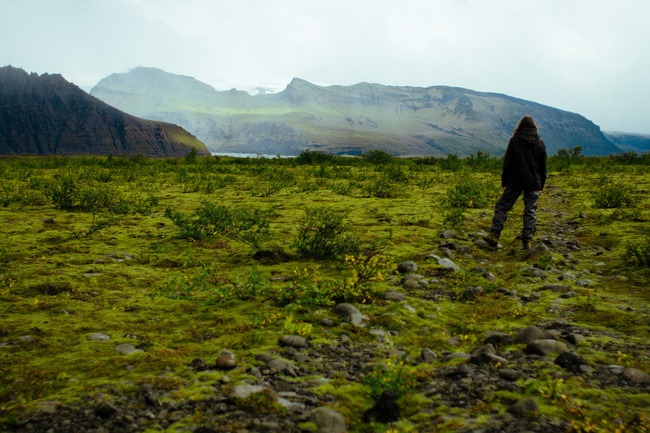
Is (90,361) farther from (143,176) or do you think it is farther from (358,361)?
(143,176)

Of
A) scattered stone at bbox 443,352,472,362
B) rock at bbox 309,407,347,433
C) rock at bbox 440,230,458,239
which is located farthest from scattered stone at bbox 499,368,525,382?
rock at bbox 440,230,458,239

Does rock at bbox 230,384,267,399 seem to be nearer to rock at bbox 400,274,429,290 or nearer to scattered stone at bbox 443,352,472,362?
scattered stone at bbox 443,352,472,362

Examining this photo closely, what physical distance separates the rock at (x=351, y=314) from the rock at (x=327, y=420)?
1.89m

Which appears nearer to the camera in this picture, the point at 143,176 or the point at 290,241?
the point at 290,241

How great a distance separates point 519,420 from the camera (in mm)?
2828

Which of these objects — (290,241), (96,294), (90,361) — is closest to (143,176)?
(290,241)

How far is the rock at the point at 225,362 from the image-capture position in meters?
3.65

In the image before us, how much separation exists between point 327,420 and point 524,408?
1392 mm

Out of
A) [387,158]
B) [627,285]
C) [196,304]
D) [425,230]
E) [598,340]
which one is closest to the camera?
[598,340]

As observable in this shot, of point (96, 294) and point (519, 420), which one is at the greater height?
point (519, 420)

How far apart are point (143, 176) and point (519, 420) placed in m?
24.3

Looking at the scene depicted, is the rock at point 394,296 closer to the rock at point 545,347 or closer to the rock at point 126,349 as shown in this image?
the rock at point 545,347

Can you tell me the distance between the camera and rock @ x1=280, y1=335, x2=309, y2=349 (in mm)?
4207

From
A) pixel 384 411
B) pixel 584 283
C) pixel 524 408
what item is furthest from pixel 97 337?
pixel 584 283
